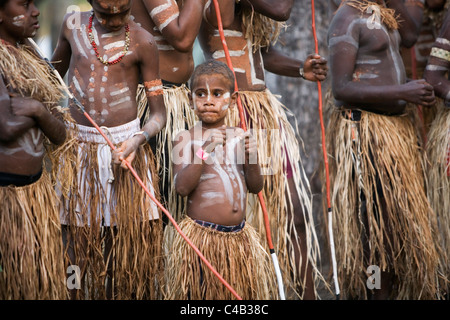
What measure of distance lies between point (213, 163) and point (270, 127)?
2.53 feet

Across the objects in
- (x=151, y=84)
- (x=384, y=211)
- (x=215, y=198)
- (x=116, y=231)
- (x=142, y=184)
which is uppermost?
→ (x=151, y=84)

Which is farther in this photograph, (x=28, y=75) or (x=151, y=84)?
(x=151, y=84)

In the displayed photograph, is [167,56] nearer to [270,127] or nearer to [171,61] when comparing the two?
[171,61]

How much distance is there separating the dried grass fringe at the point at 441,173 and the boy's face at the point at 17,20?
7.88 feet

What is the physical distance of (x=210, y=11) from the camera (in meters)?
3.76

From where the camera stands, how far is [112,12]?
10.4ft

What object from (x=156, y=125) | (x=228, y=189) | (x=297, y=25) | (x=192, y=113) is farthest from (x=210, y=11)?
(x=297, y=25)

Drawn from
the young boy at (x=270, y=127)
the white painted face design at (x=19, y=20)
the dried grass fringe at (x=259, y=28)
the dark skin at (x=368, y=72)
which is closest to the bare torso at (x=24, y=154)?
the white painted face design at (x=19, y=20)

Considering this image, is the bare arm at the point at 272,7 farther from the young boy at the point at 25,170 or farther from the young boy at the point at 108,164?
the young boy at the point at 25,170

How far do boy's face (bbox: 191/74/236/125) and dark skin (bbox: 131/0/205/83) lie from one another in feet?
1.23

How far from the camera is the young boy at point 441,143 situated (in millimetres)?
4250

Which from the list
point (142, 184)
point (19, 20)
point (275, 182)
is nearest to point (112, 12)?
point (19, 20)

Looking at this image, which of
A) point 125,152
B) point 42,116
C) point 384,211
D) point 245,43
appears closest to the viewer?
point 42,116

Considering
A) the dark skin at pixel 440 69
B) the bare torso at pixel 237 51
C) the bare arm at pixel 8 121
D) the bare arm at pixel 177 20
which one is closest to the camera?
the bare arm at pixel 8 121
